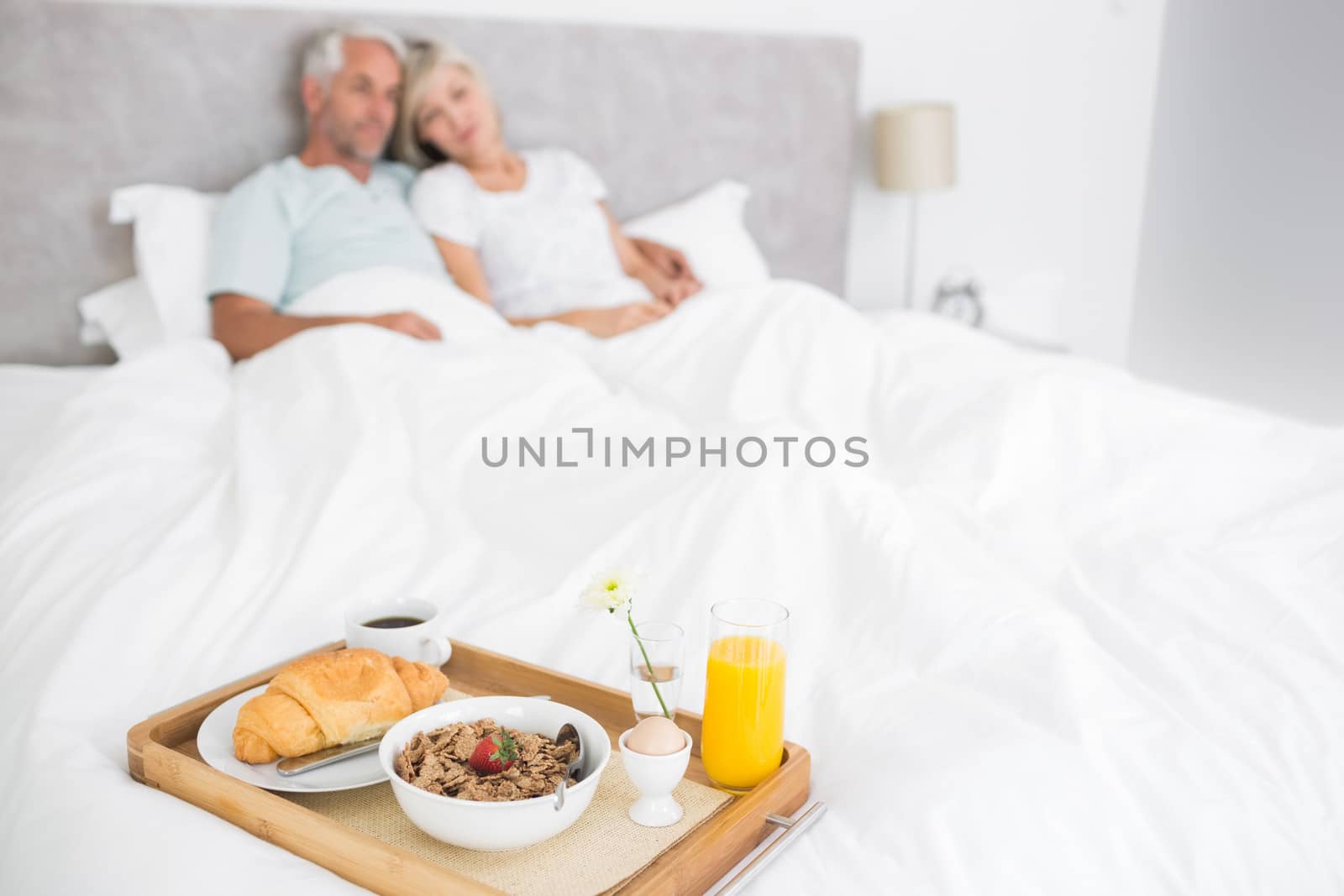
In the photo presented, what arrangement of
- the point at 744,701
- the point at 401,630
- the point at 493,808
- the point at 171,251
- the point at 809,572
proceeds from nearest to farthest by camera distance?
1. the point at 493,808
2. the point at 744,701
3. the point at 401,630
4. the point at 809,572
5. the point at 171,251

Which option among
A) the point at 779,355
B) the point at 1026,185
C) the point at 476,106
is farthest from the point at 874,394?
the point at 1026,185

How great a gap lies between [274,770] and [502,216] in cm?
169

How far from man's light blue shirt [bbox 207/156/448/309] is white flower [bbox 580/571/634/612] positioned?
1.42 metres

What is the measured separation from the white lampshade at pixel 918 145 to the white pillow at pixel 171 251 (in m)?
1.94

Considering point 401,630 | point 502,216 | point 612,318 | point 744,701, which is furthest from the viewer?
point 502,216

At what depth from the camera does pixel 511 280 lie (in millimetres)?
2371

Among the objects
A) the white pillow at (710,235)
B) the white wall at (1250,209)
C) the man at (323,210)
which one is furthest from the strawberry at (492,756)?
the white wall at (1250,209)

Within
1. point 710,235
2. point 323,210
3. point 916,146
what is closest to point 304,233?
point 323,210

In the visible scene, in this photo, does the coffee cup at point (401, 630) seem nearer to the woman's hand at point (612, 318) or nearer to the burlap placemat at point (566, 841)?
the burlap placemat at point (566, 841)

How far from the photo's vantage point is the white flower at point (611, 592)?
2.88 ft

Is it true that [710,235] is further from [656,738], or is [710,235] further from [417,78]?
[656,738]

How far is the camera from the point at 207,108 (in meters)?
2.18

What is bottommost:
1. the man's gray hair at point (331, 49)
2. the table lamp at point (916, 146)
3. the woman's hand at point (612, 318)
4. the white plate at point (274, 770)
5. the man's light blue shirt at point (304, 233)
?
the white plate at point (274, 770)

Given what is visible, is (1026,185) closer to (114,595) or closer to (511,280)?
(511,280)
